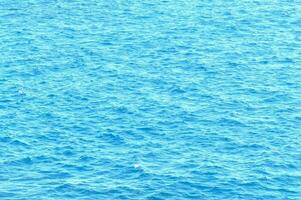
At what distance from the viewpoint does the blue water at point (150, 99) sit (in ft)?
332

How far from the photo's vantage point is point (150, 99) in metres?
123

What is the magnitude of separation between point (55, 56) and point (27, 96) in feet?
56.5

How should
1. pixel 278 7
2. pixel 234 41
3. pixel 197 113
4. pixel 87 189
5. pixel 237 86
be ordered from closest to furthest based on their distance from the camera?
pixel 87 189 < pixel 197 113 < pixel 237 86 < pixel 234 41 < pixel 278 7

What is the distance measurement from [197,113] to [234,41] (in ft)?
106

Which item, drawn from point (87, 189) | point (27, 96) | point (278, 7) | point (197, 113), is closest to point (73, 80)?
point (27, 96)

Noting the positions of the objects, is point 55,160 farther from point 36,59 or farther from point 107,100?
point 36,59

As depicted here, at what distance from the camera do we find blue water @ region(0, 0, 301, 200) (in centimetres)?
10131

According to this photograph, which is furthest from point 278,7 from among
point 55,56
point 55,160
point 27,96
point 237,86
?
point 55,160

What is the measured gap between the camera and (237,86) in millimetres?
127688

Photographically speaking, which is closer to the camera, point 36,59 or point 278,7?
point 36,59

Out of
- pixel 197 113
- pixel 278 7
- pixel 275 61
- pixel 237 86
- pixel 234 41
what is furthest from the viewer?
pixel 278 7

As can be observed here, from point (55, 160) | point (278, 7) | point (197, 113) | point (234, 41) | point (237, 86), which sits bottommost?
point (55, 160)

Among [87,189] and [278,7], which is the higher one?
[278,7]

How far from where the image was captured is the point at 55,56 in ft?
456
